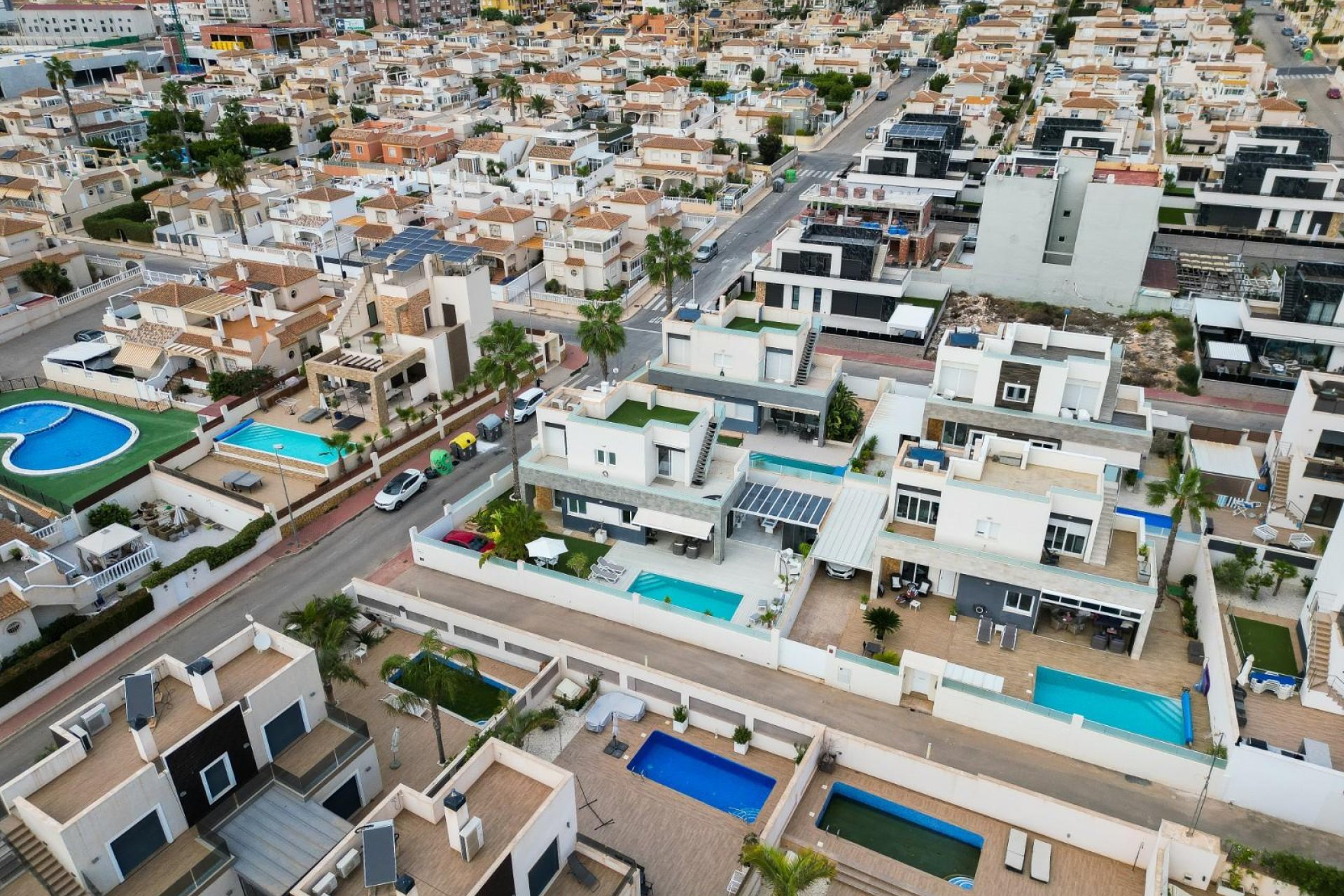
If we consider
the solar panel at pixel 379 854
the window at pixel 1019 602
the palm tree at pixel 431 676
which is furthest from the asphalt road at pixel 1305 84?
the solar panel at pixel 379 854

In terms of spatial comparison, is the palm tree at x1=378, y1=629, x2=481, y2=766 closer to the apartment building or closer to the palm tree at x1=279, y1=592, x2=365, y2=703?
the palm tree at x1=279, y1=592, x2=365, y2=703

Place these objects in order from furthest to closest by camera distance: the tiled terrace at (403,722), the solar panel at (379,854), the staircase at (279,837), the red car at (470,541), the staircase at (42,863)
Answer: the red car at (470,541)
the tiled terrace at (403,722)
the staircase at (279,837)
the staircase at (42,863)
the solar panel at (379,854)

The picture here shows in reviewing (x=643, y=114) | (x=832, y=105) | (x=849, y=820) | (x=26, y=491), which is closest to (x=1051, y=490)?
(x=849, y=820)

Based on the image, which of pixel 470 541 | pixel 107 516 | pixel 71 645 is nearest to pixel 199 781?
pixel 71 645

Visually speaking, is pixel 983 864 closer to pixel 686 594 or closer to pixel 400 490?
pixel 686 594

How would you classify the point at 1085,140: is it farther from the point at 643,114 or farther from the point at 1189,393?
the point at 643,114

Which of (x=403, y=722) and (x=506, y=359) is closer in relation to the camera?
(x=403, y=722)

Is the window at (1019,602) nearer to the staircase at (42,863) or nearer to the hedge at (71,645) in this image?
the staircase at (42,863)
